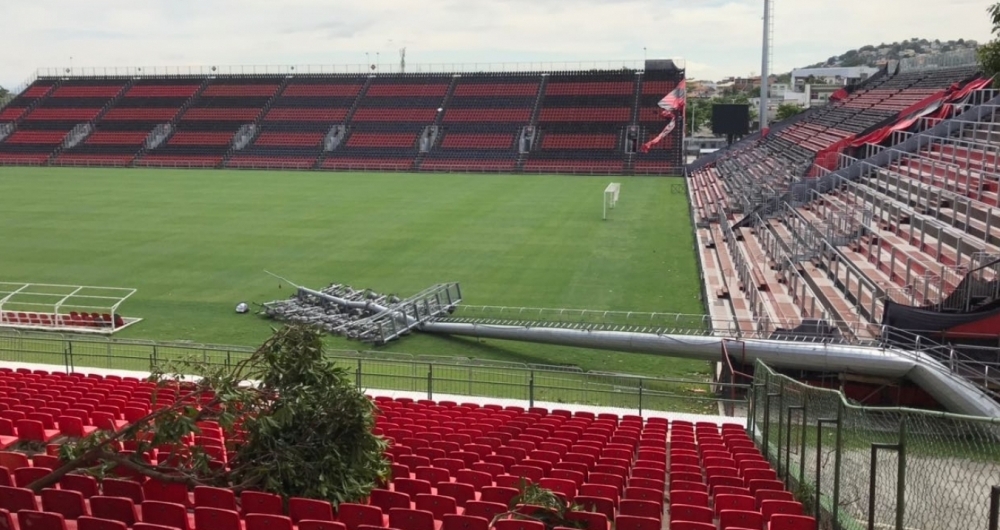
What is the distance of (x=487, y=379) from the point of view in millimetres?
17906

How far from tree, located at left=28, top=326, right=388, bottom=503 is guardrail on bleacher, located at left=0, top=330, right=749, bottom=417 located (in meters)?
7.50

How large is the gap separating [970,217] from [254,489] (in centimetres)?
1898

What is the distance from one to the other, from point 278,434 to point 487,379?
1000 cm

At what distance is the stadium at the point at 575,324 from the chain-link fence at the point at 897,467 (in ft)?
0.09

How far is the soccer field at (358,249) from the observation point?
22922 millimetres

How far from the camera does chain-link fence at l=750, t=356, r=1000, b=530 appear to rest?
5672mm

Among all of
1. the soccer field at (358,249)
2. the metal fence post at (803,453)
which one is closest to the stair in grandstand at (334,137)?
the soccer field at (358,249)

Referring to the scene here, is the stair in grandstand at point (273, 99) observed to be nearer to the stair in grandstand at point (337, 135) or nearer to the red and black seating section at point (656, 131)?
the stair in grandstand at point (337, 135)

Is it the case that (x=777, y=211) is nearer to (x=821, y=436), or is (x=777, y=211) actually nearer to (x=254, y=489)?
(x=821, y=436)

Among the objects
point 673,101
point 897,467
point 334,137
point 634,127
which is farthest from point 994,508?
point 334,137

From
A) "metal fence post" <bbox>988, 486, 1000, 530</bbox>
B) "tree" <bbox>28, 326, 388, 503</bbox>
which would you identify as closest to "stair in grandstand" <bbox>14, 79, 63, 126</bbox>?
"tree" <bbox>28, 326, 388, 503</bbox>

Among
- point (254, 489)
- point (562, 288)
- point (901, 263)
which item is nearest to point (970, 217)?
point (901, 263)

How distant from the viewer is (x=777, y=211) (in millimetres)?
32469

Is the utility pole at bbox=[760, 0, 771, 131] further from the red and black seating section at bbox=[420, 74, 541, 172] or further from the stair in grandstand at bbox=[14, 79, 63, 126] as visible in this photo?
the stair in grandstand at bbox=[14, 79, 63, 126]
